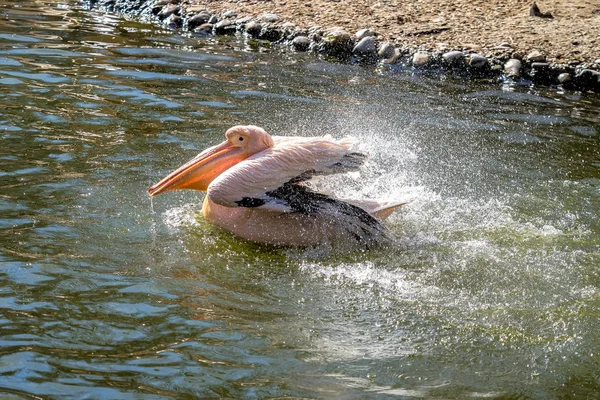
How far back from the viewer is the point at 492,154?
22.6 feet

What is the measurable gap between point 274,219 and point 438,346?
1464 mm

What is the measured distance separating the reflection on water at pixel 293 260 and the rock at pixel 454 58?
1.26m

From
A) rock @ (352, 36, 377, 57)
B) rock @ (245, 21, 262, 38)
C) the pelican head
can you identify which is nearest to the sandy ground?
rock @ (352, 36, 377, 57)

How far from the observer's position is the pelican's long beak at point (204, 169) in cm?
505

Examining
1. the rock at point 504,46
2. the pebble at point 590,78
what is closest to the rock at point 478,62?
the rock at point 504,46

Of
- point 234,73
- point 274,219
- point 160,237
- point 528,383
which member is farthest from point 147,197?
point 234,73

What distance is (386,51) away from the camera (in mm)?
9961

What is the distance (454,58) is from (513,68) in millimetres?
678

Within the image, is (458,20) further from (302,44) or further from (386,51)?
(302,44)

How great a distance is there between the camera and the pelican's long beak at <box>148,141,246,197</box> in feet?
16.6

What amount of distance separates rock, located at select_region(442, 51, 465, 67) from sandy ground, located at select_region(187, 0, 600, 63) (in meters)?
0.21

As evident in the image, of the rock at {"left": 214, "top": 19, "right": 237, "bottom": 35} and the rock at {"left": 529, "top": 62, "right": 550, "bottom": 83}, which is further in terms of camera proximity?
the rock at {"left": 214, "top": 19, "right": 237, "bottom": 35}

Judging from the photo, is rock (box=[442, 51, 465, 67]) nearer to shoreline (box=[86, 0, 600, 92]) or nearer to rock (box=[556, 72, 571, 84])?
shoreline (box=[86, 0, 600, 92])

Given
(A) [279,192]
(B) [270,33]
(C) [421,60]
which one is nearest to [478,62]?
(C) [421,60]
